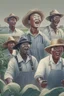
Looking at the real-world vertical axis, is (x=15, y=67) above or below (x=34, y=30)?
below

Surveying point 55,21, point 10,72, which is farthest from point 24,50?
point 55,21

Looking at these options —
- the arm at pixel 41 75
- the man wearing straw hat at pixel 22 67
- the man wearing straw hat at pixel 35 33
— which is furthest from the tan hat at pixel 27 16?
the arm at pixel 41 75

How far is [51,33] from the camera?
20.7ft

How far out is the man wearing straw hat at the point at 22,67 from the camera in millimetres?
6152

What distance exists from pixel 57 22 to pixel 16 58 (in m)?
0.66

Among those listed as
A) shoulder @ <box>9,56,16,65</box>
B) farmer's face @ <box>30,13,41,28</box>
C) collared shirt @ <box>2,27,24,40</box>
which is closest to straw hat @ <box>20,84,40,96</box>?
shoulder @ <box>9,56,16,65</box>

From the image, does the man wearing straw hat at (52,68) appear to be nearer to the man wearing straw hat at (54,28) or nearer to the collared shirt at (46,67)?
the collared shirt at (46,67)

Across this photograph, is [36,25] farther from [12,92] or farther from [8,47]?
[12,92]

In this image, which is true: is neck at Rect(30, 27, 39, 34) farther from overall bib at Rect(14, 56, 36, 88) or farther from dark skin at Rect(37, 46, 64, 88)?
overall bib at Rect(14, 56, 36, 88)

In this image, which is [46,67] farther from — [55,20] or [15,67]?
[55,20]

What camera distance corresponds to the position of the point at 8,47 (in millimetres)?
6270

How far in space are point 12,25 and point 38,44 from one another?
397 mm

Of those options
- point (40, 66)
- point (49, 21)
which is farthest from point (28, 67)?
point (49, 21)

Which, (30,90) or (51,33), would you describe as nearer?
(30,90)
